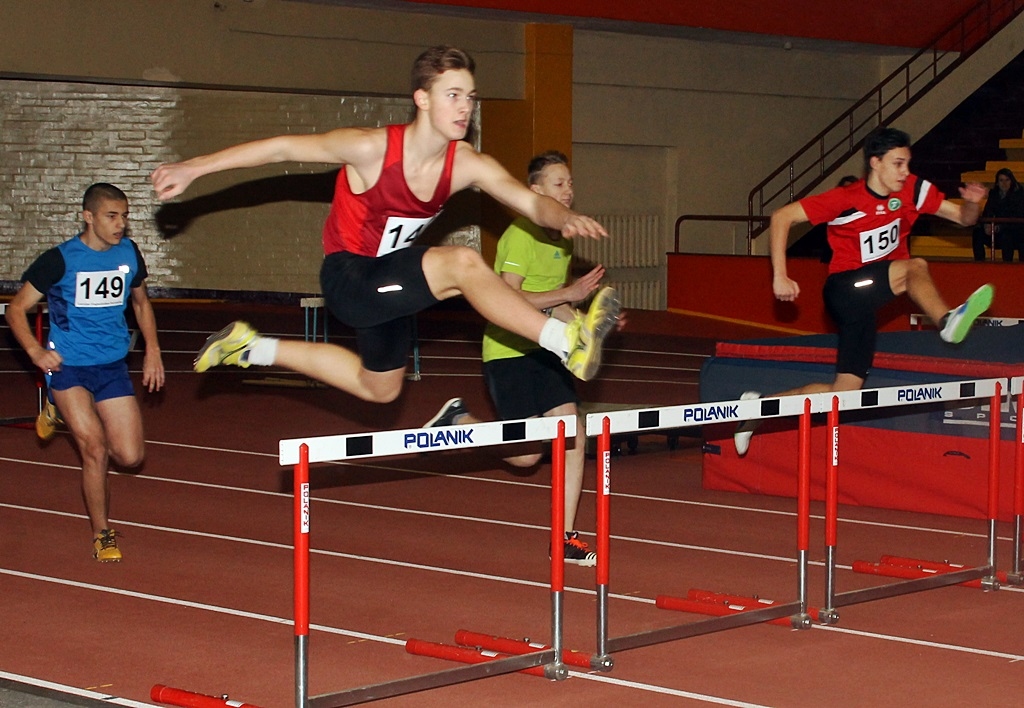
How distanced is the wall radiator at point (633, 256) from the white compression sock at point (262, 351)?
14.8 m

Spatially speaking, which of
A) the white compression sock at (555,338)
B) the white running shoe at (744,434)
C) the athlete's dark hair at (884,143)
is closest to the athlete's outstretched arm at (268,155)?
the white compression sock at (555,338)

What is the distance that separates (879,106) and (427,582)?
1811 cm

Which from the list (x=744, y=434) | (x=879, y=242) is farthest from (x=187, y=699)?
(x=744, y=434)

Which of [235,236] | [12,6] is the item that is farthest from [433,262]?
[235,236]

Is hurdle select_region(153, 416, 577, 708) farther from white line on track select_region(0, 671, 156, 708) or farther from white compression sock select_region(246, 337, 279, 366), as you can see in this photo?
white compression sock select_region(246, 337, 279, 366)

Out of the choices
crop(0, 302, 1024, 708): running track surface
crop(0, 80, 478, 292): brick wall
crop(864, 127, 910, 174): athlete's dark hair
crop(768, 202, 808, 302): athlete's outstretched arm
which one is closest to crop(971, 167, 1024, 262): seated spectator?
crop(0, 80, 478, 292): brick wall

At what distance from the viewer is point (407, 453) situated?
468 centimetres

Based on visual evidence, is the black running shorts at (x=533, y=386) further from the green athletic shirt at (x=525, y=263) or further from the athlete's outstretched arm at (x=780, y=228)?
the athlete's outstretched arm at (x=780, y=228)

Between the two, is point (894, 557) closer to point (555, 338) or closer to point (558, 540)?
point (558, 540)

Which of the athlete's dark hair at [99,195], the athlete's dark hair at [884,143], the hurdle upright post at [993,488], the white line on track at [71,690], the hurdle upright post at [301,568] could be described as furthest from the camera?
the athlete's dark hair at [884,143]

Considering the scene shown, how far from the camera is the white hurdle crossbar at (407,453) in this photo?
14.1 ft

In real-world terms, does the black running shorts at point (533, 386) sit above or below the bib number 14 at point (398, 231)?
below

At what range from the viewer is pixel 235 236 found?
2053 cm

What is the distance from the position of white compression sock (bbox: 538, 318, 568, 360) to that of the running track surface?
1193 millimetres
